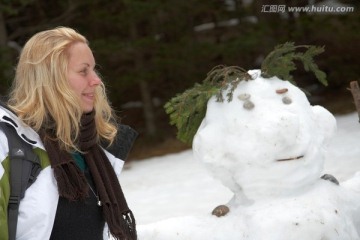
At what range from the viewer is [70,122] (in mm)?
2410

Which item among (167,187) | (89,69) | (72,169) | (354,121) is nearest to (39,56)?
(89,69)

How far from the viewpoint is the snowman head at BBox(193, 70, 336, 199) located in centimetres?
373

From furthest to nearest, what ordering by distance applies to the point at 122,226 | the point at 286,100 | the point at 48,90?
the point at 286,100 < the point at 122,226 < the point at 48,90

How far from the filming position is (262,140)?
372cm

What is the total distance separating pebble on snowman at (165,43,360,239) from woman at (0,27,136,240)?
4.41 feet

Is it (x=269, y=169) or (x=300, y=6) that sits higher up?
(x=269, y=169)

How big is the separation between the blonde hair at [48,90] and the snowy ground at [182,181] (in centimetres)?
354

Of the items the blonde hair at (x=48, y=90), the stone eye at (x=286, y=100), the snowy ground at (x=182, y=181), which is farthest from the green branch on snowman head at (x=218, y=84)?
the snowy ground at (x=182, y=181)

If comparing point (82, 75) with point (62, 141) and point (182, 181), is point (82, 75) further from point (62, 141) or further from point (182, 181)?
point (182, 181)

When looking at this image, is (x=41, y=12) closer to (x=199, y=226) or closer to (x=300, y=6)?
(x=300, y=6)

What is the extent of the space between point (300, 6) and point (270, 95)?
748cm

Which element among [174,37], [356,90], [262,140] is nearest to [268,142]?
[262,140]

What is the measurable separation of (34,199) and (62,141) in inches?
11.1

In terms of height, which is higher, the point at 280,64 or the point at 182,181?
the point at 280,64
